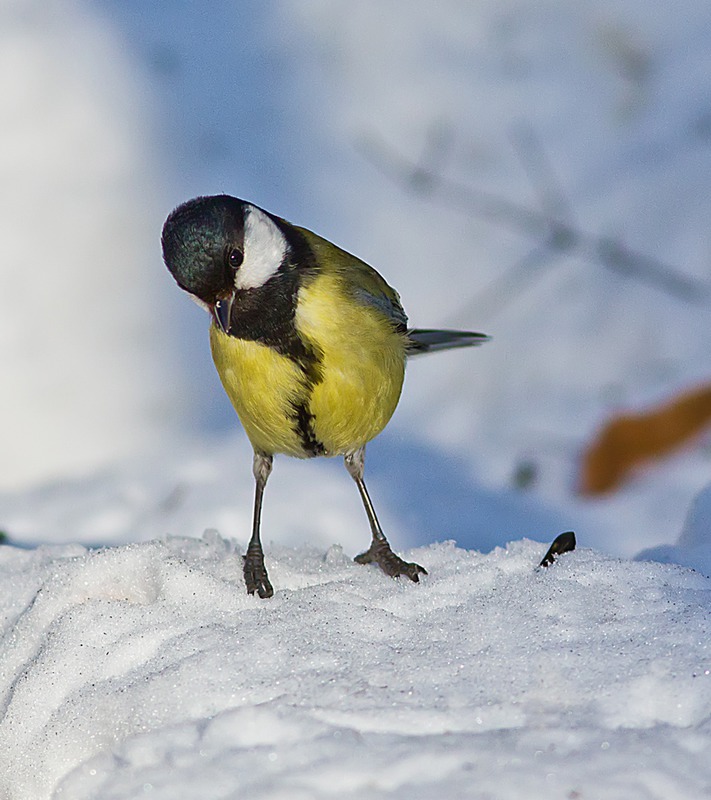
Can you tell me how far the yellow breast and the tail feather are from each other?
12.6 inches

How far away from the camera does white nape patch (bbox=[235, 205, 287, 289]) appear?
91.2 inches

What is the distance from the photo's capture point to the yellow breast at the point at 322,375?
2.39 m

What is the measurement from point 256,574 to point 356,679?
0.57 m

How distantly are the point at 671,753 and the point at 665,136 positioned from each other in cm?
450

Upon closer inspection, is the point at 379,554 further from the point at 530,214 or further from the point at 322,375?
the point at 530,214

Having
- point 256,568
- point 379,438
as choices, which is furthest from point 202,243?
point 379,438

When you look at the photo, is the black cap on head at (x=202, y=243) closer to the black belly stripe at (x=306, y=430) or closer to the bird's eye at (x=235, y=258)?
the bird's eye at (x=235, y=258)

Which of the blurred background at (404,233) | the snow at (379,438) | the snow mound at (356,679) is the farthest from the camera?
the blurred background at (404,233)

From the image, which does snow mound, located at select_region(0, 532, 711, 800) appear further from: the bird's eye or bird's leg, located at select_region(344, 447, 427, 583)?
the bird's eye

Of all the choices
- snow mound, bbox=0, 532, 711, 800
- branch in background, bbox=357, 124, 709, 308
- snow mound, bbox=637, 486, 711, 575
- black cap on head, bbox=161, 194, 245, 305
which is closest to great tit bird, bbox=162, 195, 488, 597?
black cap on head, bbox=161, 194, 245, 305

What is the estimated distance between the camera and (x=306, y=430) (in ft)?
8.18

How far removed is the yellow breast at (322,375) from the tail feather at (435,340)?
1.05 feet

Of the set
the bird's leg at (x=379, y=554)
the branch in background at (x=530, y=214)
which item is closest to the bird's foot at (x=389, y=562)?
the bird's leg at (x=379, y=554)

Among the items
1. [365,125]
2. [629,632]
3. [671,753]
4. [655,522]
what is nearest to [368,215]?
[365,125]
